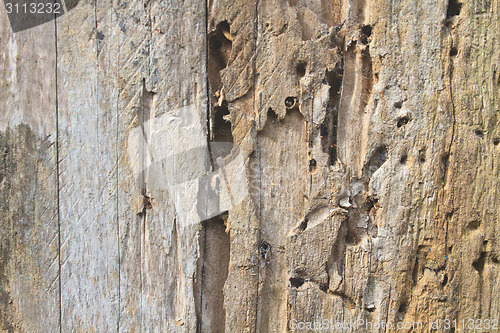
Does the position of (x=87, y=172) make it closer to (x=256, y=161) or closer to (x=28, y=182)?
(x=28, y=182)

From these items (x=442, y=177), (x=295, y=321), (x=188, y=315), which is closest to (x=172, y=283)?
(x=188, y=315)

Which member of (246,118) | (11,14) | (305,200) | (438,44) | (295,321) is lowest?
(295,321)

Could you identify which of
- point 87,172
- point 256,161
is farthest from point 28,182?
point 256,161

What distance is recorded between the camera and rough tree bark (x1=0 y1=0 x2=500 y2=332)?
1.40 meters

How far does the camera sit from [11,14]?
1404mm

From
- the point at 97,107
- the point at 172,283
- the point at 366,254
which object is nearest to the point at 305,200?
the point at 366,254

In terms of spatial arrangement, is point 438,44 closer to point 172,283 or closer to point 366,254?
point 366,254

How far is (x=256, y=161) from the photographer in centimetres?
143

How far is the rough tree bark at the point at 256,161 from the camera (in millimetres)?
1399

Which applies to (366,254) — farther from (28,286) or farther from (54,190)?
(28,286)

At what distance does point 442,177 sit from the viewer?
1414 mm

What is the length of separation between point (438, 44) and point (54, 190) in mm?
1677

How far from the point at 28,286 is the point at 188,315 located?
68cm

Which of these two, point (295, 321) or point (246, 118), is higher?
point (246, 118)
